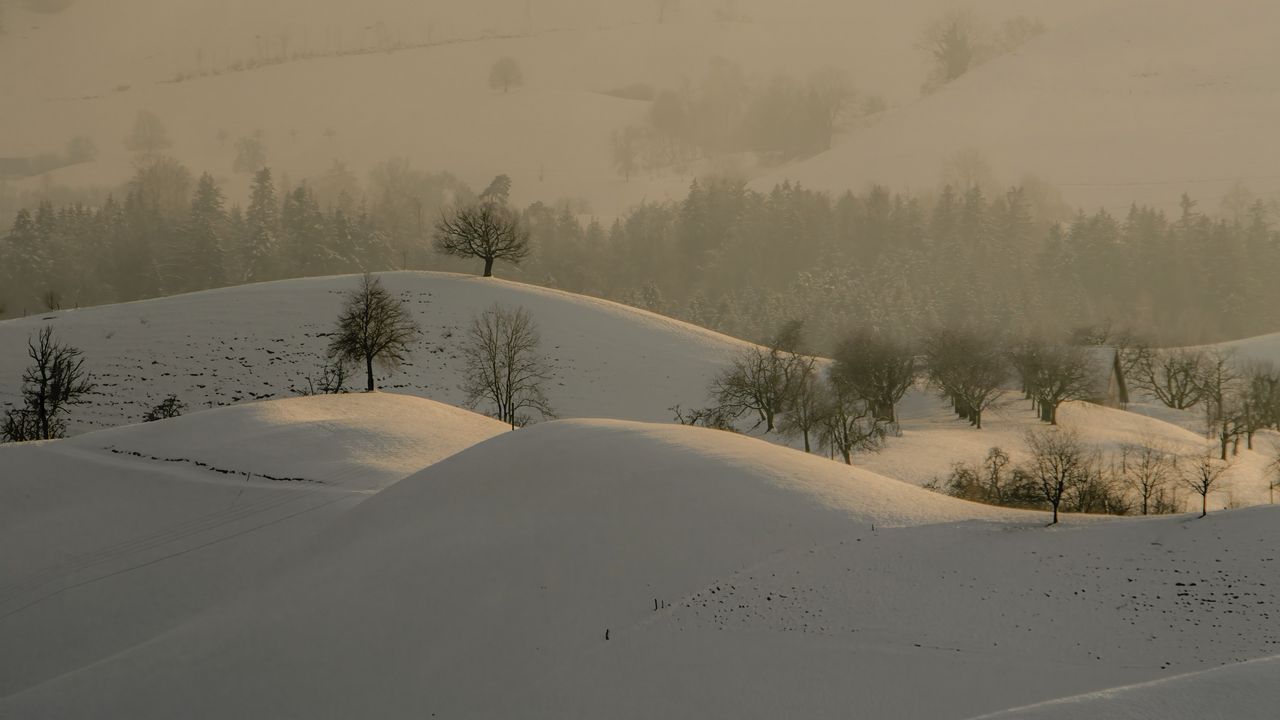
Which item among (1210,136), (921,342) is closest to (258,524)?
(921,342)

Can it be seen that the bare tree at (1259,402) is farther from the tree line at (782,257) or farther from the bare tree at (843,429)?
the tree line at (782,257)

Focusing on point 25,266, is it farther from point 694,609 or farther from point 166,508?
point 694,609

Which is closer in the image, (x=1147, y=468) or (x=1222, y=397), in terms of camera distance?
(x=1147, y=468)

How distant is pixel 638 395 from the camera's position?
64188mm

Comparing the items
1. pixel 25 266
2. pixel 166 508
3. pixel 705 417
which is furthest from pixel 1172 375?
pixel 25 266

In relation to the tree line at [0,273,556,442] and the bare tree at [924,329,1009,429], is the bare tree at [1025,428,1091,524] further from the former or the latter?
the tree line at [0,273,556,442]

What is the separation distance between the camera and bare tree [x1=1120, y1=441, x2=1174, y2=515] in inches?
1596

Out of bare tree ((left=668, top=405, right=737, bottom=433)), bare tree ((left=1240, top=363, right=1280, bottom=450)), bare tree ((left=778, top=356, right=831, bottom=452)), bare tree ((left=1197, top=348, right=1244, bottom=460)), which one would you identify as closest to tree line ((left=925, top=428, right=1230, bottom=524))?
bare tree ((left=1197, top=348, right=1244, bottom=460))

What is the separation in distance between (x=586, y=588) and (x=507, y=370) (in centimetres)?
4105

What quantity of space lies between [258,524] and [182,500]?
480 cm

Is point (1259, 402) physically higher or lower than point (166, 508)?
higher

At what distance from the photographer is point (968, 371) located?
63.8 meters

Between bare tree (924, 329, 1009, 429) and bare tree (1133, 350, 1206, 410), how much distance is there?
20.0m

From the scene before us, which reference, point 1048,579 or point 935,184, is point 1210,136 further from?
point 1048,579
